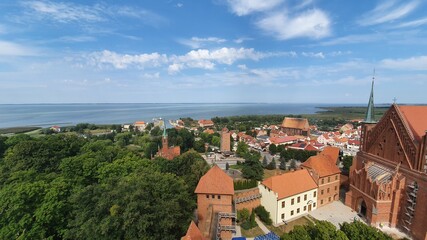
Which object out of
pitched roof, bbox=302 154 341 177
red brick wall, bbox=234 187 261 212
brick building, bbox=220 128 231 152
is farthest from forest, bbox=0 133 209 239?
brick building, bbox=220 128 231 152

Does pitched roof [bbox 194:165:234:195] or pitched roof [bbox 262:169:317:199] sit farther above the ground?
pitched roof [bbox 194:165:234:195]

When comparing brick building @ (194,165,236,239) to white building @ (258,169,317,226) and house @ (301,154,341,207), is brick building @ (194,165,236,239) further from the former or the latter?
house @ (301,154,341,207)

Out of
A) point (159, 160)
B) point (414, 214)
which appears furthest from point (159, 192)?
point (414, 214)

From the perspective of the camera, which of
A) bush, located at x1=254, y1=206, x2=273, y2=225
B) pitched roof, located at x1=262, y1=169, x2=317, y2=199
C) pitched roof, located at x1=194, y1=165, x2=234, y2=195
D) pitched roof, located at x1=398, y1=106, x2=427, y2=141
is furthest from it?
pitched roof, located at x1=262, y1=169, x2=317, y2=199

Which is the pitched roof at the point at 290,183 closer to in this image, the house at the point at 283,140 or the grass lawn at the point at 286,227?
the grass lawn at the point at 286,227

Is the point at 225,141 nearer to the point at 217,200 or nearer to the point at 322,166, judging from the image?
the point at 322,166

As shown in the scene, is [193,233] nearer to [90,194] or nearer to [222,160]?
[90,194]
